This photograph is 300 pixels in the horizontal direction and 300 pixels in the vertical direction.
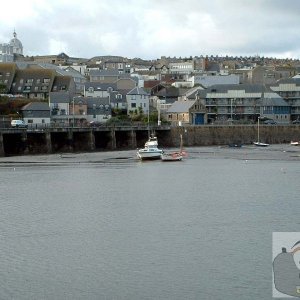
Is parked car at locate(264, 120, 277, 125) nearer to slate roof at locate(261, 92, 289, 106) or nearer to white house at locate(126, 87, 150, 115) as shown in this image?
slate roof at locate(261, 92, 289, 106)

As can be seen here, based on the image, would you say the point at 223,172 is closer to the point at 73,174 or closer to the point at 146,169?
the point at 146,169

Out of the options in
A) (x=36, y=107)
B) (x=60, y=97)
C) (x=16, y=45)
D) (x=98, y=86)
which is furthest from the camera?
(x=16, y=45)

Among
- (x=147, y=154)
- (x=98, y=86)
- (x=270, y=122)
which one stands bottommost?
(x=147, y=154)

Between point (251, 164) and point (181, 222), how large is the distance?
87.1 ft

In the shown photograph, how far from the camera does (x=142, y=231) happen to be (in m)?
25.3

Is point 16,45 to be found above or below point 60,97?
above

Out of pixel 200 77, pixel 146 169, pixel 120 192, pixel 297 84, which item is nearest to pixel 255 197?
pixel 120 192

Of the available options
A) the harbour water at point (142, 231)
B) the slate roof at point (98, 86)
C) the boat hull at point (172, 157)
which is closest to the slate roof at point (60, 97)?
the slate roof at point (98, 86)

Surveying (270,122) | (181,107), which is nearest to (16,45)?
(181,107)

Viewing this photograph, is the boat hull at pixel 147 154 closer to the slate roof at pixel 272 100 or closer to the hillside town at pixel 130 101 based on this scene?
the hillside town at pixel 130 101

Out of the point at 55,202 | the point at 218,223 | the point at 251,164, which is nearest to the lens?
the point at 218,223

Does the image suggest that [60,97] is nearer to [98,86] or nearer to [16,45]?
[98,86]

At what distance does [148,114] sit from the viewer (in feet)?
284

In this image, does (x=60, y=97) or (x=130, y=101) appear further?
(x=130, y=101)
